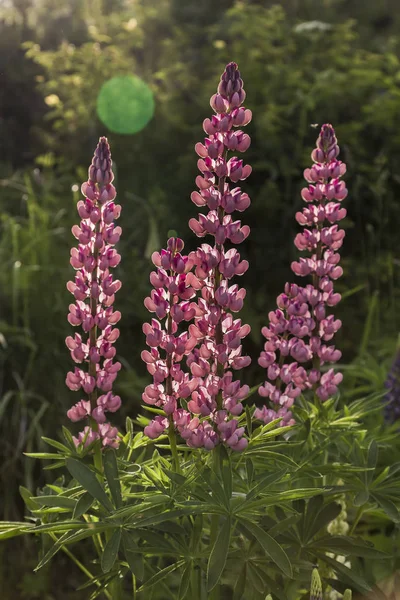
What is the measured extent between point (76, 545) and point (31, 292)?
4.80ft

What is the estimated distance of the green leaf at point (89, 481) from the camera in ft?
6.31

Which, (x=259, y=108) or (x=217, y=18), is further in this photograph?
(x=217, y=18)

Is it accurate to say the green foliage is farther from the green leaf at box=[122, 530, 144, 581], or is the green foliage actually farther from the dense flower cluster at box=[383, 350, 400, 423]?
the dense flower cluster at box=[383, 350, 400, 423]

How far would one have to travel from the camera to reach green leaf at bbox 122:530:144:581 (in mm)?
1871

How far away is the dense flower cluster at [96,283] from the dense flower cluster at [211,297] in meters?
0.17

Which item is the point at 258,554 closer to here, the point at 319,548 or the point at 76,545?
the point at 319,548

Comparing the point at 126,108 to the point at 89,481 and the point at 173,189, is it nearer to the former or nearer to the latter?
the point at 173,189

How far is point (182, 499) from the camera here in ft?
6.36

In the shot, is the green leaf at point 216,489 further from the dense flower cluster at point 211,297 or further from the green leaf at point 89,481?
the green leaf at point 89,481

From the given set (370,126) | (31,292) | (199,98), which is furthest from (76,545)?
(370,126)

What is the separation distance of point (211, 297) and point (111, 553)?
65 centimetres

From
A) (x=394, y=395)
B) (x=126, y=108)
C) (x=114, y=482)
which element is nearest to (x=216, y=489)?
(x=114, y=482)

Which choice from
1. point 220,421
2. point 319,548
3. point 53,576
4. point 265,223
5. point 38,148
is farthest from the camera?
point 38,148

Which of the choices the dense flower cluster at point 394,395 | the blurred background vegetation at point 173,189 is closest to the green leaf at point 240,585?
the dense flower cluster at point 394,395
